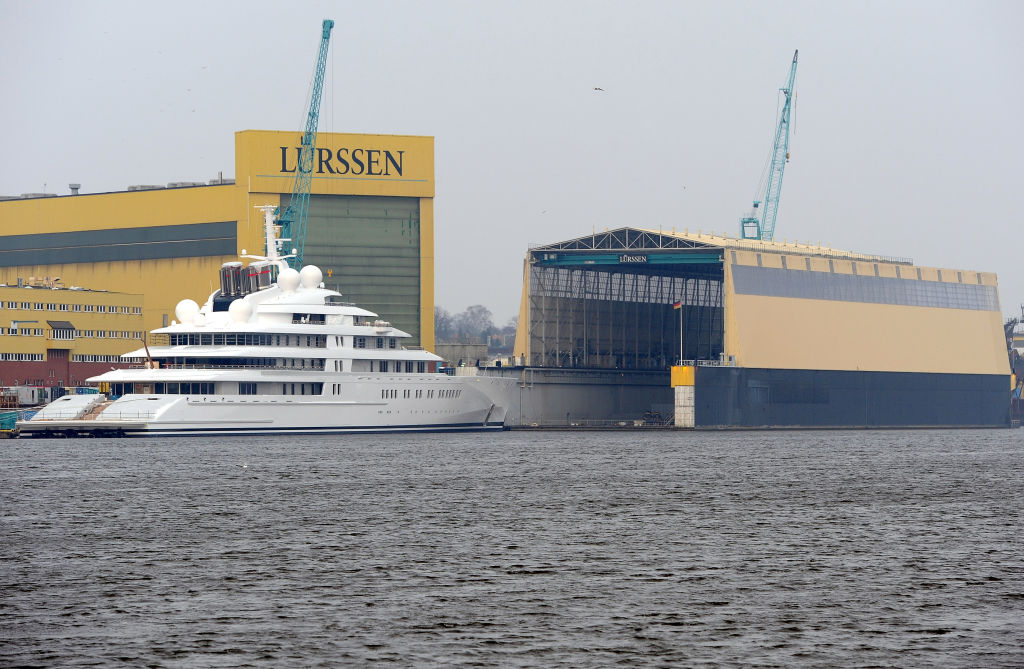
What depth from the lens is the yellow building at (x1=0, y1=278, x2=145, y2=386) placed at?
118m

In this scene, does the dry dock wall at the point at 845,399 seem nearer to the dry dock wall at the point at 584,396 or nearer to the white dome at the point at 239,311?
the dry dock wall at the point at 584,396

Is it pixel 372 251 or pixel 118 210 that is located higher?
pixel 118 210

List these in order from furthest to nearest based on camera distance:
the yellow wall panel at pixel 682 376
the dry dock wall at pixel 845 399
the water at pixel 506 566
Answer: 1. the dry dock wall at pixel 845 399
2. the yellow wall panel at pixel 682 376
3. the water at pixel 506 566

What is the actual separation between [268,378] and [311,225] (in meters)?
43.4

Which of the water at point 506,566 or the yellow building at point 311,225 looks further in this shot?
the yellow building at point 311,225

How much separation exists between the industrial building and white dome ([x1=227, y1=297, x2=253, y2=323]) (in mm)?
28239

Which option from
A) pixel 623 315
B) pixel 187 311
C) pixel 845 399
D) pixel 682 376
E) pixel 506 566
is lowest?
pixel 506 566

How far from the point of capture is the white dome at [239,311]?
97875mm

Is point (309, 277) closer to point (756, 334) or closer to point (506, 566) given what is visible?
point (756, 334)

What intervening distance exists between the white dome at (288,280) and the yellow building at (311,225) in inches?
1303

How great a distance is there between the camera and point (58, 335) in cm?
12175

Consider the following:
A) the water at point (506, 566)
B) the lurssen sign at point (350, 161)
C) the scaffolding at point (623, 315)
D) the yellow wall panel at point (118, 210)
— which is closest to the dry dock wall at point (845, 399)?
the scaffolding at point (623, 315)

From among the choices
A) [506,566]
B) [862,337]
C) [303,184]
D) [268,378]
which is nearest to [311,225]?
[303,184]

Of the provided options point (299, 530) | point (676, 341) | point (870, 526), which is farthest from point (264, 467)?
point (676, 341)
